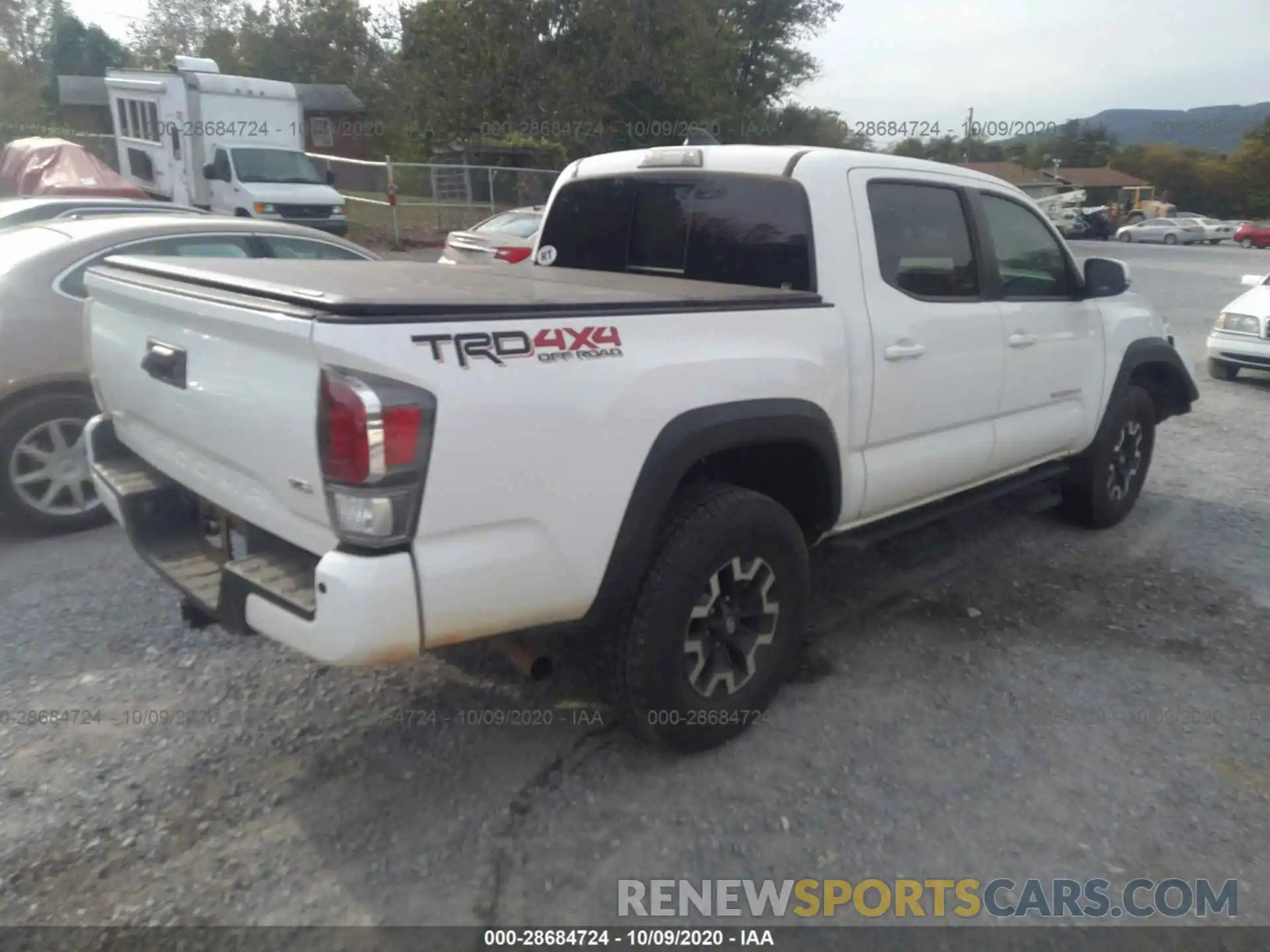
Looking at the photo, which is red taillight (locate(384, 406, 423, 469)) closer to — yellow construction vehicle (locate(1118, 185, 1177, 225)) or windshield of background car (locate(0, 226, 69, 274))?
windshield of background car (locate(0, 226, 69, 274))

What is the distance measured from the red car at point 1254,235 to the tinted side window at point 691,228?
47.7 metres

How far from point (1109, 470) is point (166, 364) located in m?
4.75

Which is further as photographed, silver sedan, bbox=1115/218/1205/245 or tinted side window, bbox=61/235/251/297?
silver sedan, bbox=1115/218/1205/245

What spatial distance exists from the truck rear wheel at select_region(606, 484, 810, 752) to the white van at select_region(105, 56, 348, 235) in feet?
54.3

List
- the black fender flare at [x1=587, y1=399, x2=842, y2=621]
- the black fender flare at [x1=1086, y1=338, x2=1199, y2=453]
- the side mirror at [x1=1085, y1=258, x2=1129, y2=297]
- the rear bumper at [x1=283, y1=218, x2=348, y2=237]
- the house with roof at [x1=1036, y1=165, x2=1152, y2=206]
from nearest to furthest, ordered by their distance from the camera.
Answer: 1. the black fender flare at [x1=587, y1=399, x2=842, y2=621]
2. the side mirror at [x1=1085, y1=258, x2=1129, y2=297]
3. the black fender flare at [x1=1086, y1=338, x2=1199, y2=453]
4. the rear bumper at [x1=283, y1=218, x2=348, y2=237]
5. the house with roof at [x1=1036, y1=165, x2=1152, y2=206]

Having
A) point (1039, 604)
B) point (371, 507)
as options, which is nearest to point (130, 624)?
point (371, 507)

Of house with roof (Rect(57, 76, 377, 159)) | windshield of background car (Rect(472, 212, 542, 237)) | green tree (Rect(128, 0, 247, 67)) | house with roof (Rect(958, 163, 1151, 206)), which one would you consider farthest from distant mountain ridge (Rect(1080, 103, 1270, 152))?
green tree (Rect(128, 0, 247, 67))

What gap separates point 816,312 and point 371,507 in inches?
69.6

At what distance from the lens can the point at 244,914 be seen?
99.5 inches

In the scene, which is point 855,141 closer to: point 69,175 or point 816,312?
point 69,175

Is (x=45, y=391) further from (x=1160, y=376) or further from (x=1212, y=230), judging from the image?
(x=1212, y=230)

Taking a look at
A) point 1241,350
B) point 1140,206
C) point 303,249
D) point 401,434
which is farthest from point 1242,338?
point 1140,206

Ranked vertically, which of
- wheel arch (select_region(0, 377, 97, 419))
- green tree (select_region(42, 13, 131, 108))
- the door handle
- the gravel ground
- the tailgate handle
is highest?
green tree (select_region(42, 13, 131, 108))

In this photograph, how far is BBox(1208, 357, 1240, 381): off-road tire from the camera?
10.4 meters
